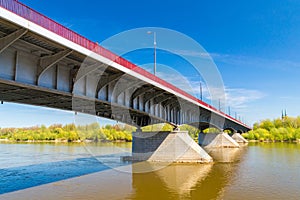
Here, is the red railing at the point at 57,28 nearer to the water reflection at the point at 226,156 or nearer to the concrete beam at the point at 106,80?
the concrete beam at the point at 106,80

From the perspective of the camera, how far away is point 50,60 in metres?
13.1

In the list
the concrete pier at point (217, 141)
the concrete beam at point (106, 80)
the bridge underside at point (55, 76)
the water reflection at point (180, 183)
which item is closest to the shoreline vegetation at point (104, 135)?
the concrete pier at point (217, 141)

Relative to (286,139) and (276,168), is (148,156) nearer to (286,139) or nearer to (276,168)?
(276,168)

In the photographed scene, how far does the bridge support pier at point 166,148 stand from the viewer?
31.6 meters

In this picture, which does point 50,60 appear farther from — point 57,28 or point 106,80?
point 106,80

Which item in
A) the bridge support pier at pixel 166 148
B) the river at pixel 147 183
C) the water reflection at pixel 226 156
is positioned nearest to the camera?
the river at pixel 147 183

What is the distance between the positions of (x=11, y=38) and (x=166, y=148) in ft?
81.3

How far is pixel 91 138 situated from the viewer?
89.2 metres

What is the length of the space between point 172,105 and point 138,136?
592 centimetres

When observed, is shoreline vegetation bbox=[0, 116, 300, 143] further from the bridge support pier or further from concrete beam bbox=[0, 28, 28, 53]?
concrete beam bbox=[0, 28, 28, 53]

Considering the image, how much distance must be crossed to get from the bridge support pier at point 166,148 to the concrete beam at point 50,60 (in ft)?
69.3

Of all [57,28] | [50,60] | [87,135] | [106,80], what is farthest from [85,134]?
[57,28]

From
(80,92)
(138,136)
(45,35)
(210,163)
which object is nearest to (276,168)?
(210,163)

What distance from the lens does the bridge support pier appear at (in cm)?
3162
